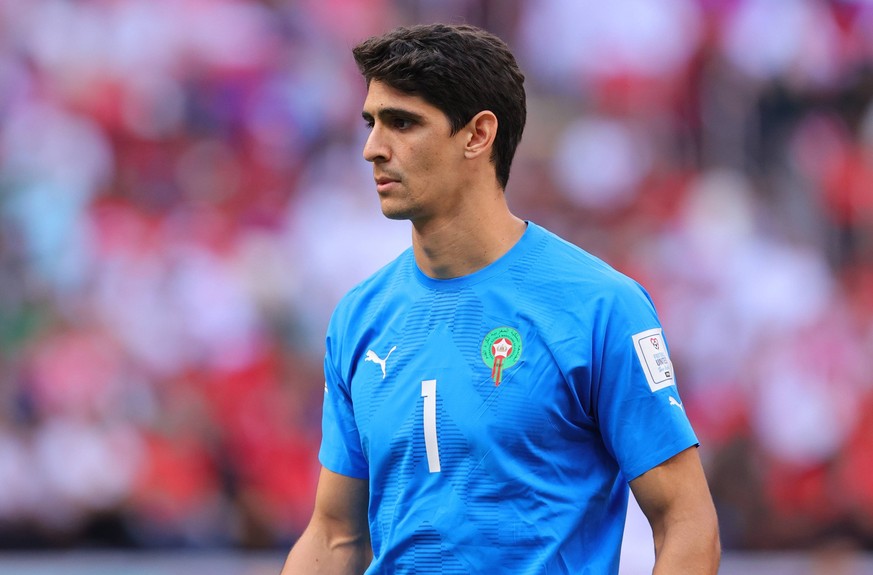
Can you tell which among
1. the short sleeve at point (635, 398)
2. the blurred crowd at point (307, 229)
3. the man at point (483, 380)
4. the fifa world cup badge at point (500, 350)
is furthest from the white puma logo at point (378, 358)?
the blurred crowd at point (307, 229)

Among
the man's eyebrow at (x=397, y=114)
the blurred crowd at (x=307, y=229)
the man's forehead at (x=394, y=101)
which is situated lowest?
the blurred crowd at (x=307, y=229)

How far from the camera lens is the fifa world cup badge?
2844 millimetres

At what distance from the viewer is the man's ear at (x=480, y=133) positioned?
297cm

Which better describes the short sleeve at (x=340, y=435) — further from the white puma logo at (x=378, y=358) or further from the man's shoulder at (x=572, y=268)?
the man's shoulder at (x=572, y=268)

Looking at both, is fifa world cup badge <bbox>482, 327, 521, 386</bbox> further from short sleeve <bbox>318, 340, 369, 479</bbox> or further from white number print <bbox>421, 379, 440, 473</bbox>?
short sleeve <bbox>318, 340, 369, 479</bbox>

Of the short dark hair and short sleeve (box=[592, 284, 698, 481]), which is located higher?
the short dark hair

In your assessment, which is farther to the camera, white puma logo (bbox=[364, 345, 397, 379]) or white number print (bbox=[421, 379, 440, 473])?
white puma logo (bbox=[364, 345, 397, 379])

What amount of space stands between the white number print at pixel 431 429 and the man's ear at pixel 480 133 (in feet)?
1.63

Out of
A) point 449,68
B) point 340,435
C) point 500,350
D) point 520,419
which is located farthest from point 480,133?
point 340,435

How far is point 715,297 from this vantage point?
8.69m

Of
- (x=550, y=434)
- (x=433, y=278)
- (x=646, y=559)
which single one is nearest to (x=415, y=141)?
(x=433, y=278)

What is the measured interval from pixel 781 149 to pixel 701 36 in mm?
914

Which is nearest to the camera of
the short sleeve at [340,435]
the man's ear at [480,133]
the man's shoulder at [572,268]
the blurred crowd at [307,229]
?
the man's shoulder at [572,268]

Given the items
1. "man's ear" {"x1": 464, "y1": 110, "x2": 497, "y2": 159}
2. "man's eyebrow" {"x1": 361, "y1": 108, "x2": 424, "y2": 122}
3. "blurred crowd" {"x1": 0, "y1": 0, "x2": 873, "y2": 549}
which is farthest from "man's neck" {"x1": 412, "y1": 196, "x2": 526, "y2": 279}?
"blurred crowd" {"x1": 0, "y1": 0, "x2": 873, "y2": 549}
